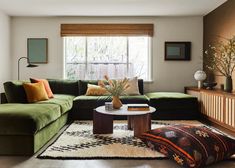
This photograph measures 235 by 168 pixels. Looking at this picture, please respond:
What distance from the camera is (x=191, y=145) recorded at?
8.73 ft

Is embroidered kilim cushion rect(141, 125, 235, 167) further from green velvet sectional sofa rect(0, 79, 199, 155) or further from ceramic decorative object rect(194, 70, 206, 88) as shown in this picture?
ceramic decorative object rect(194, 70, 206, 88)

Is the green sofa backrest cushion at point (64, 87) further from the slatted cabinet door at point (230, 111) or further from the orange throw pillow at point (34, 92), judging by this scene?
the slatted cabinet door at point (230, 111)

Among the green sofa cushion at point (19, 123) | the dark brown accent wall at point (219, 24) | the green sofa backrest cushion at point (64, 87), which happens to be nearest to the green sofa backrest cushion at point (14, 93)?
the green sofa cushion at point (19, 123)

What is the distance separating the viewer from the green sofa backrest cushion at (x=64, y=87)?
18.7ft

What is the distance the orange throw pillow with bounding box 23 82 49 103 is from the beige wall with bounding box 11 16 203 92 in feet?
5.34

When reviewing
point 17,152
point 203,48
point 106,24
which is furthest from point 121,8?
point 17,152

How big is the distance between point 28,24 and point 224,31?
4.11m

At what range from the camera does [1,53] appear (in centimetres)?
554

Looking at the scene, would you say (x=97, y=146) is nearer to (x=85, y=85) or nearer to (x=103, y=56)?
(x=85, y=85)

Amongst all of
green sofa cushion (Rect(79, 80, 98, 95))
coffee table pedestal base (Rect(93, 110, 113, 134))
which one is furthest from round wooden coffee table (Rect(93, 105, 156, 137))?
green sofa cushion (Rect(79, 80, 98, 95))

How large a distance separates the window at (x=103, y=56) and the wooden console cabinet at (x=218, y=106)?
60.1 inches

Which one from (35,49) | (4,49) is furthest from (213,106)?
(4,49)

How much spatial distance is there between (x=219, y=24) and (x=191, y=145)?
3.33 m

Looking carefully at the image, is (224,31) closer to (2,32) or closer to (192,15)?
(192,15)
